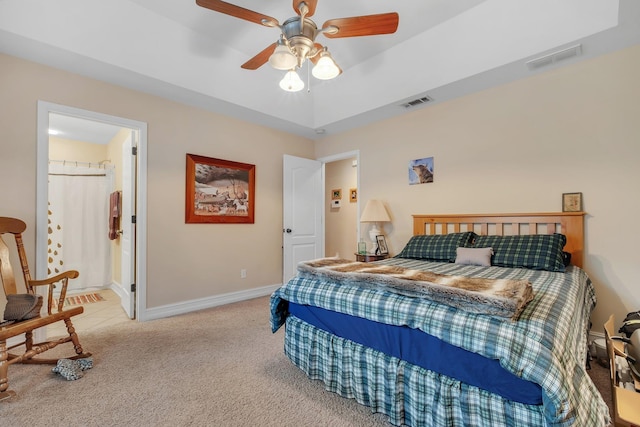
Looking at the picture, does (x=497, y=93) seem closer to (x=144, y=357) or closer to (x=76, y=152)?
(x=144, y=357)

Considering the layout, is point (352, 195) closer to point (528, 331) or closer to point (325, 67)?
point (325, 67)

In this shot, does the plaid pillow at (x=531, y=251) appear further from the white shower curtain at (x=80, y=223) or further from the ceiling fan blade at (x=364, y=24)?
the white shower curtain at (x=80, y=223)

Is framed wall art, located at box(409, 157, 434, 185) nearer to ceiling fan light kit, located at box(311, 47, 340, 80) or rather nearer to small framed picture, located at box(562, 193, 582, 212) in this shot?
small framed picture, located at box(562, 193, 582, 212)

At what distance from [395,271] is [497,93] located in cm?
254

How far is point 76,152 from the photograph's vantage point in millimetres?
4934

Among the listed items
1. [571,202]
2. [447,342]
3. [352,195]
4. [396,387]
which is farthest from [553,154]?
[352,195]

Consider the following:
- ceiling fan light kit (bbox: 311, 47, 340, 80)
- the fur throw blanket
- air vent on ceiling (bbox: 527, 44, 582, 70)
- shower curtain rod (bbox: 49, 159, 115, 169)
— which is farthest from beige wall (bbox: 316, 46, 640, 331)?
shower curtain rod (bbox: 49, 159, 115, 169)

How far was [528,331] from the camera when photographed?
1.20 meters

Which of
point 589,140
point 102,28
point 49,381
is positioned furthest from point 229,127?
point 589,140

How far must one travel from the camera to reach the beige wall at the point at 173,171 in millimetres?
2607

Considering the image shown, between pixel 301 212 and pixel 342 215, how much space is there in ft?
5.09

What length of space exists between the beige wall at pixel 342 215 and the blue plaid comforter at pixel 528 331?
4.01 m

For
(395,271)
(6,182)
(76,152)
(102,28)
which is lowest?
(395,271)

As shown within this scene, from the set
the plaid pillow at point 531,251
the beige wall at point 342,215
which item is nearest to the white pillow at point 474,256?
the plaid pillow at point 531,251
